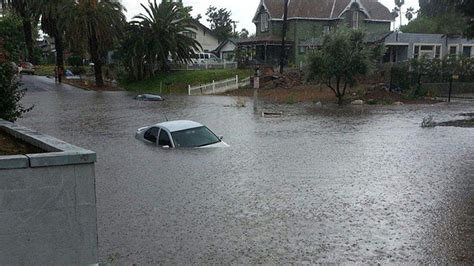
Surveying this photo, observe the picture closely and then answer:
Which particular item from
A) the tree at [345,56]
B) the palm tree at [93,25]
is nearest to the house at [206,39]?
the palm tree at [93,25]

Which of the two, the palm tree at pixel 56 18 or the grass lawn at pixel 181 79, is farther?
the grass lawn at pixel 181 79

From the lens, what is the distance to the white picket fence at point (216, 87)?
4606cm

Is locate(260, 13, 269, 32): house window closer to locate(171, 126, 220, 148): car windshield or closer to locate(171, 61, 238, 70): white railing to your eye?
locate(171, 61, 238, 70): white railing

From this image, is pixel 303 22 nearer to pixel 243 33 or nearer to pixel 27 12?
pixel 27 12

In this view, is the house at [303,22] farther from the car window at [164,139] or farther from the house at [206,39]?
the car window at [164,139]

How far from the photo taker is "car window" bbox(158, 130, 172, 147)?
1605 centimetres

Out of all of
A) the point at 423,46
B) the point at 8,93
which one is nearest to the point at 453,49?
the point at 423,46

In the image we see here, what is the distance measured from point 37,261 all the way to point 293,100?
3210 cm

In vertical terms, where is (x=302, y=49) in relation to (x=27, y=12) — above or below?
below

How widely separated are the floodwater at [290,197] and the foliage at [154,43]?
31458 millimetres

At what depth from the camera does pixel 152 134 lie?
55.6ft

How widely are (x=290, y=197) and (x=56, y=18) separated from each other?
50140mm

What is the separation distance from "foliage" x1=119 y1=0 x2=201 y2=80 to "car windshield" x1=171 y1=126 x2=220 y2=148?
36.9 m

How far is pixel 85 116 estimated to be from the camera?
27.3m
